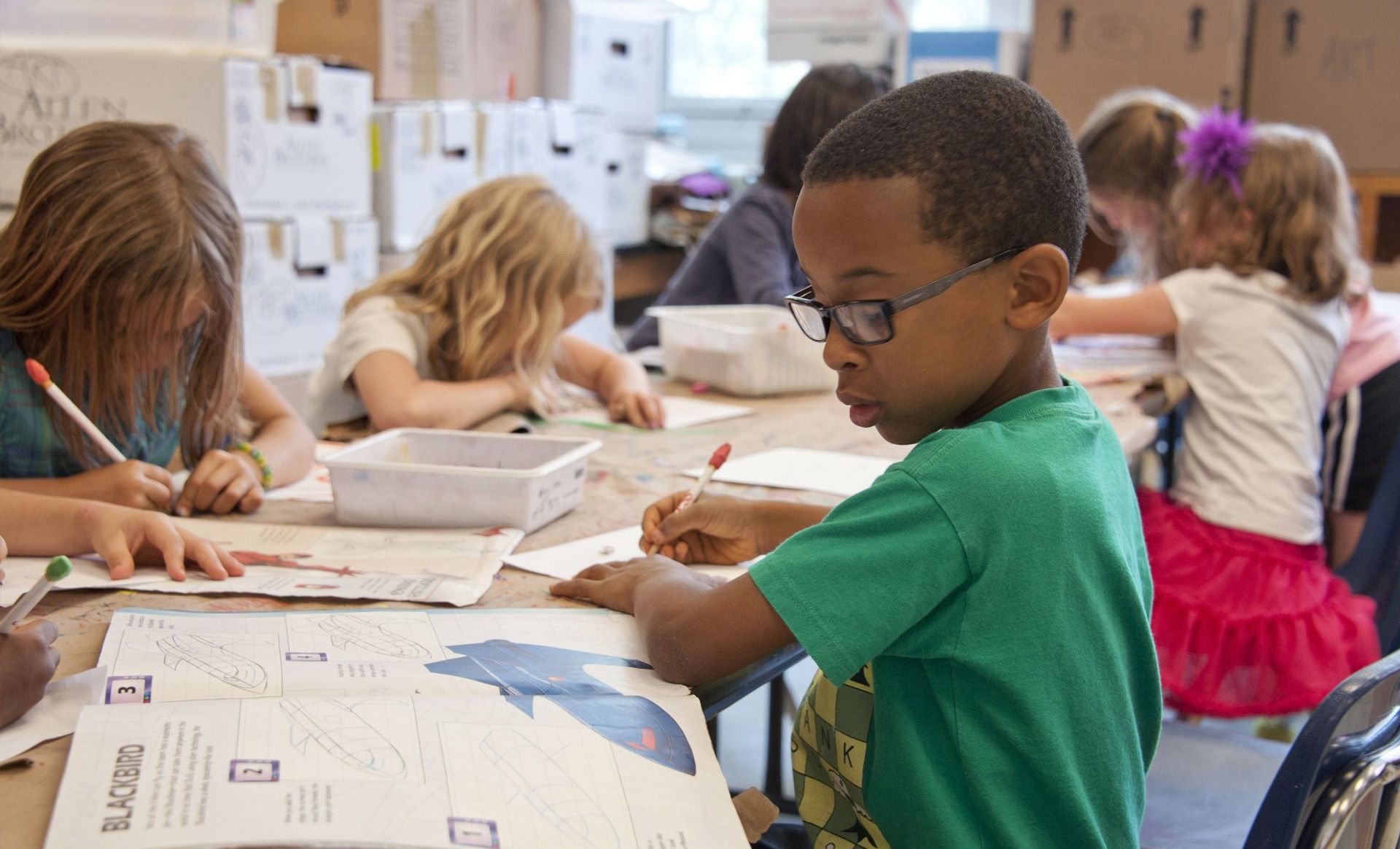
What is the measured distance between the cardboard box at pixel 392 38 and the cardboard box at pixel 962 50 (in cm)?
141

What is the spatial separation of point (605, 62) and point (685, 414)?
234 cm

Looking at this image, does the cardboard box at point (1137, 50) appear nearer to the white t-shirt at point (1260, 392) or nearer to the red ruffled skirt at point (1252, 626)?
the white t-shirt at point (1260, 392)

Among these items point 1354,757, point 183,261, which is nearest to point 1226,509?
point 1354,757

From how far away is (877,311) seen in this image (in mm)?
772

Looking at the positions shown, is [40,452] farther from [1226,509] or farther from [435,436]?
[1226,509]

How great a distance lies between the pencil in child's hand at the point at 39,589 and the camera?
0.64 metres

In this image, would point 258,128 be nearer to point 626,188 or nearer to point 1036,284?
point 626,188

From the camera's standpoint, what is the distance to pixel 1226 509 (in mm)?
1965

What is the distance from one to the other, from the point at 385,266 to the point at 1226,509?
1.96 m

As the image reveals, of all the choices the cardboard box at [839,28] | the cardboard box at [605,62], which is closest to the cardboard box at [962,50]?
the cardboard box at [839,28]

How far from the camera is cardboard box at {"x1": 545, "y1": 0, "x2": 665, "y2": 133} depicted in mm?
3631

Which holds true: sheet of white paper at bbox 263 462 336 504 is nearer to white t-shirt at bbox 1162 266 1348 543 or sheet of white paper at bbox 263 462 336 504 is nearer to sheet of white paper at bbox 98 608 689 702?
sheet of white paper at bbox 98 608 689 702

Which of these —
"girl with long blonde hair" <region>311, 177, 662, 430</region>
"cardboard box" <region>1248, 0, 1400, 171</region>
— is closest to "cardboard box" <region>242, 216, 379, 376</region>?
"girl with long blonde hair" <region>311, 177, 662, 430</region>

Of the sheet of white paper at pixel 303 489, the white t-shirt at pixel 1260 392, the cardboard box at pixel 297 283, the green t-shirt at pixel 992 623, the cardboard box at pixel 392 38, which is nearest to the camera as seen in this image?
the green t-shirt at pixel 992 623
